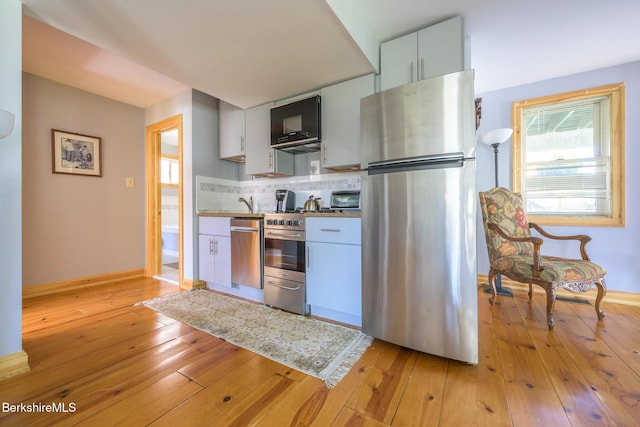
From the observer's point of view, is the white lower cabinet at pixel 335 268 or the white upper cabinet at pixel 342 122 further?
the white upper cabinet at pixel 342 122

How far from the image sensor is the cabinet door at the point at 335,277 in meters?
1.84

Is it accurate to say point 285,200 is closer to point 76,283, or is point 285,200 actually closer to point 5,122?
point 5,122

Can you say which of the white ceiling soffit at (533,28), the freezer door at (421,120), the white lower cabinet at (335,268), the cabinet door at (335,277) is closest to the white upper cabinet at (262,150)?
the white lower cabinet at (335,268)

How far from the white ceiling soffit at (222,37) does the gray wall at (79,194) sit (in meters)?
1.66

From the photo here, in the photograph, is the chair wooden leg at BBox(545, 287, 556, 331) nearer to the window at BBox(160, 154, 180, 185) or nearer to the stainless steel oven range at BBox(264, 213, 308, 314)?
the stainless steel oven range at BBox(264, 213, 308, 314)

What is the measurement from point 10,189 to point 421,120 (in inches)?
94.9

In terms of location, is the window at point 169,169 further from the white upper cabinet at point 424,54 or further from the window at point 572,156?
the window at point 572,156

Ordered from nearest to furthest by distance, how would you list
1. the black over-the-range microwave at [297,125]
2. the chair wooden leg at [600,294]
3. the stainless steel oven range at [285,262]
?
the chair wooden leg at [600,294] → the stainless steel oven range at [285,262] → the black over-the-range microwave at [297,125]

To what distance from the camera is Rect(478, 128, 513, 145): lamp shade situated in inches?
99.5

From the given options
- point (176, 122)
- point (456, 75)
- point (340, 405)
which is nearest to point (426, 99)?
point (456, 75)

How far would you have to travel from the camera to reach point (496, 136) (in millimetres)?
2582

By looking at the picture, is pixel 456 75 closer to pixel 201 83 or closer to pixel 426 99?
pixel 426 99

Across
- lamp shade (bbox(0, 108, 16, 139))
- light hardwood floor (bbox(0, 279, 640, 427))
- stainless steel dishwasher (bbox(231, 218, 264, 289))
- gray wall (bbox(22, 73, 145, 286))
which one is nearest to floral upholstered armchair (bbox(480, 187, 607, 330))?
light hardwood floor (bbox(0, 279, 640, 427))

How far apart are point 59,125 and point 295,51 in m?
2.96
